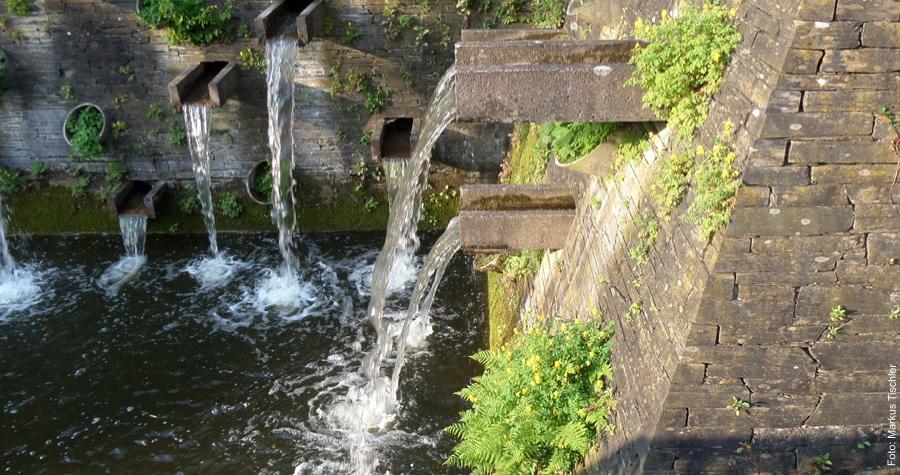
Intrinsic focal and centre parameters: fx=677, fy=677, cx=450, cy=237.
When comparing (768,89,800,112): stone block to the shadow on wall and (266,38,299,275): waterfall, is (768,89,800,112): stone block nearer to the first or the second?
the shadow on wall

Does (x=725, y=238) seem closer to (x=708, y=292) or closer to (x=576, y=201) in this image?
(x=708, y=292)

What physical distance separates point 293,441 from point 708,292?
510cm

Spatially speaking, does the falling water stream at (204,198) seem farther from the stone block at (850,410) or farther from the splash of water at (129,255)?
the stone block at (850,410)

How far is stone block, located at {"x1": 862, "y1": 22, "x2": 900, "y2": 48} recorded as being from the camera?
3010 millimetres

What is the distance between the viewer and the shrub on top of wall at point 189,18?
32.6ft

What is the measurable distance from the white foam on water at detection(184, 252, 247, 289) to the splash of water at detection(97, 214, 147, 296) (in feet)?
2.79

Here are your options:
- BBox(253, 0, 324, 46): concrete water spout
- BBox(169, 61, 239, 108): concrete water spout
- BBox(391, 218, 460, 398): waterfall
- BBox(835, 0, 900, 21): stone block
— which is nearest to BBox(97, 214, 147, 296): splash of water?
BBox(169, 61, 239, 108): concrete water spout

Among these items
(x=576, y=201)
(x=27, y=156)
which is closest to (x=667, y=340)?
(x=576, y=201)

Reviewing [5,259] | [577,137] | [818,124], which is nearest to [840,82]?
[818,124]

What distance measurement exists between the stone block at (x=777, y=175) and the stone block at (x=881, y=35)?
614 millimetres

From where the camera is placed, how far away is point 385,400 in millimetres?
7594

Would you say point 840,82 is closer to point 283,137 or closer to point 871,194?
point 871,194

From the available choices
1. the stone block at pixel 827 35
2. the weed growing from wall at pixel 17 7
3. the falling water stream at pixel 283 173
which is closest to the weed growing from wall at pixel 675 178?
the stone block at pixel 827 35

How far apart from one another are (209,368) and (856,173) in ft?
24.1
